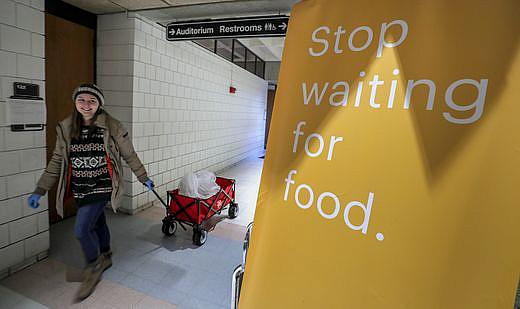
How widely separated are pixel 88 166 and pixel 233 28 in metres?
1.94

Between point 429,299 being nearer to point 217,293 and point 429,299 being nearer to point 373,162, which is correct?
point 373,162

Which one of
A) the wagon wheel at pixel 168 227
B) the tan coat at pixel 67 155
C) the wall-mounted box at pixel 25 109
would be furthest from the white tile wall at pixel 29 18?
the wagon wheel at pixel 168 227

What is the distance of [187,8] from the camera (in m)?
3.00

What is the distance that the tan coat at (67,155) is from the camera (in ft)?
6.63

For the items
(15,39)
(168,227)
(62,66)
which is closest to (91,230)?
(168,227)

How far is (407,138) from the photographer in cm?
76

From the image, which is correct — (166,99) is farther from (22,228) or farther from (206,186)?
(22,228)

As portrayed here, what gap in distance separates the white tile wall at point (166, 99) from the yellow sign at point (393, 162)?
115 inches

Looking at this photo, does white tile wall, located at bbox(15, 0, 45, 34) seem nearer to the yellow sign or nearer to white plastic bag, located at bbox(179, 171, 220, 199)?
white plastic bag, located at bbox(179, 171, 220, 199)

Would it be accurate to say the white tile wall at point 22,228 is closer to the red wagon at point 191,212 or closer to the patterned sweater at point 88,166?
the patterned sweater at point 88,166

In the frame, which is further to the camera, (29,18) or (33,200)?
(29,18)

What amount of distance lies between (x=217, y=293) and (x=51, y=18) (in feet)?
10.4

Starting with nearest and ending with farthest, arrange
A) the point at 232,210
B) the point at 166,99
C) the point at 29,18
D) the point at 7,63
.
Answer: the point at 7,63 → the point at 29,18 → the point at 232,210 → the point at 166,99

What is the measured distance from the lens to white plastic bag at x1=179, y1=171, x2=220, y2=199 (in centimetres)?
299
